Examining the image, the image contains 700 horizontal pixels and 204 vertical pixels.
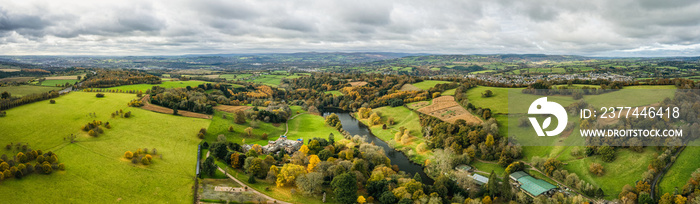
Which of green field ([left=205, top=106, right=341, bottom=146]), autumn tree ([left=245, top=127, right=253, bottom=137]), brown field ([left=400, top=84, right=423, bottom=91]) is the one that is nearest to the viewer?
green field ([left=205, top=106, right=341, bottom=146])

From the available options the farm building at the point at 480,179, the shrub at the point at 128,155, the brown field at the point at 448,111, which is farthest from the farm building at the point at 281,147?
the brown field at the point at 448,111

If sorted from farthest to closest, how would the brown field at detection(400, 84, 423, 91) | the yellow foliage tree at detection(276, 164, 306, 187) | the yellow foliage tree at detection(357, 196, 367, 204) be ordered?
1. the brown field at detection(400, 84, 423, 91)
2. the yellow foliage tree at detection(276, 164, 306, 187)
3. the yellow foliage tree at detection(357, 196, 367, 204)

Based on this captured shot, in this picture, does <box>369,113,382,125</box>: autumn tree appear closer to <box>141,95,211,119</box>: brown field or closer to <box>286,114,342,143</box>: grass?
<box>286,114,342,143</box>: grass

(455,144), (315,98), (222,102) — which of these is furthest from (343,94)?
(455,144)

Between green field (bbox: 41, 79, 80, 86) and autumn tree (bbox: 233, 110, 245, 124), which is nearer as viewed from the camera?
autumn tree (bbox: 233, 110, 245, 124)

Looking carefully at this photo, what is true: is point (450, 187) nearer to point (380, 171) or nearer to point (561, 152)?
point (380, 171)

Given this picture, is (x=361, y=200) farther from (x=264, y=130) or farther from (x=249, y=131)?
(x=264, y=130)

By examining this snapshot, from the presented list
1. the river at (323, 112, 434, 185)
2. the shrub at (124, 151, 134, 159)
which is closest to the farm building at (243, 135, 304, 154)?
the shrub at (124, 151, 134, 159)

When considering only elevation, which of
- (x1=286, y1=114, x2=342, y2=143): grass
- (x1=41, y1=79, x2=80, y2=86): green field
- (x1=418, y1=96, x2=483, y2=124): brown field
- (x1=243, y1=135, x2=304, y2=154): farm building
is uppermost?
(x1=41, y1=79, x2=80, y2=86): green field
